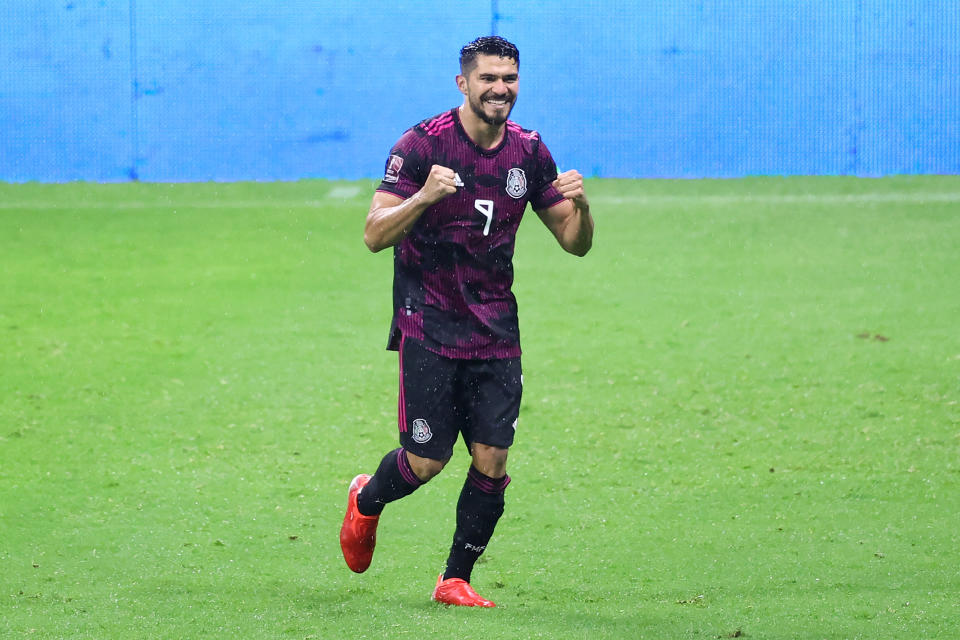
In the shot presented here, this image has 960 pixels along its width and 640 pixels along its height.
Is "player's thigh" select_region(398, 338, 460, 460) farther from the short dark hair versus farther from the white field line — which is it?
the white field line

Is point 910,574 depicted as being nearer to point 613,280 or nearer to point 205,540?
point 205,540

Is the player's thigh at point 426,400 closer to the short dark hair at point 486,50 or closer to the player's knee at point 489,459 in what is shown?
the player's knee at point 489,459

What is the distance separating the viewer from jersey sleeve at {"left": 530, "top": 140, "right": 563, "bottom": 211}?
452 cm

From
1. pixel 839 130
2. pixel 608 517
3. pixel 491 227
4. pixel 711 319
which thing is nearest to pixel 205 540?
pixel 608 517

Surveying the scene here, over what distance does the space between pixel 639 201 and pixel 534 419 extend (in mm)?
5101

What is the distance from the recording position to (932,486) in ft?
20.7

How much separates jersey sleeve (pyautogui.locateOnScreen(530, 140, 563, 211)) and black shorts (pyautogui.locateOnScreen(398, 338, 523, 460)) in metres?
0.59

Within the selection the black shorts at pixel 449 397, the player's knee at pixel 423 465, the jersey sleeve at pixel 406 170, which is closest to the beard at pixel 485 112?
the jersey sleeve at pixel 406 170

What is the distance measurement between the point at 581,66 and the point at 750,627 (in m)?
8.33

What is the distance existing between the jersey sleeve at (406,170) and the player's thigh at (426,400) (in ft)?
1.83

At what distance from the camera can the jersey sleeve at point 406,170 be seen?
4320mm

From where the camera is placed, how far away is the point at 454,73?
38.4ft

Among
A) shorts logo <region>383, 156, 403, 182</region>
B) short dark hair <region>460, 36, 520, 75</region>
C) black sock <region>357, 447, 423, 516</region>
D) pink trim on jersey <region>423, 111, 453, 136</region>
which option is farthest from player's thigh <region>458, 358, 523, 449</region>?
short dark hair <region>460, 36, 520, 75</region>

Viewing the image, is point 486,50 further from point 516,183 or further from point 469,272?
point 469,272
